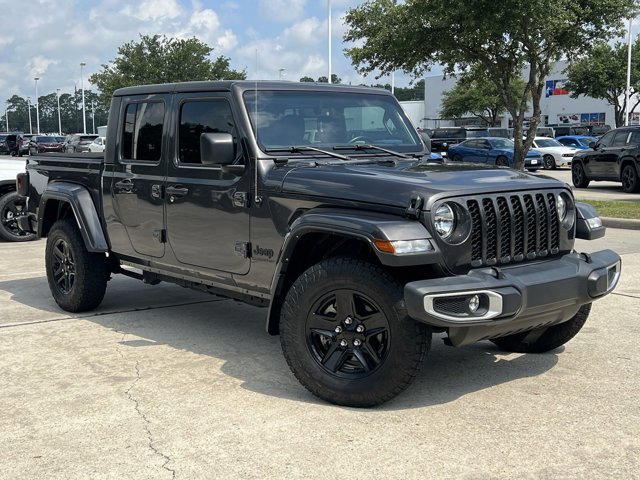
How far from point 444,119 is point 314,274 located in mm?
68110

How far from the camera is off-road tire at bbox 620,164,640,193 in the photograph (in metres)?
18.8

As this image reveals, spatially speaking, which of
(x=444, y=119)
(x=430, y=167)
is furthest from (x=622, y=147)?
(x=444, y=119)

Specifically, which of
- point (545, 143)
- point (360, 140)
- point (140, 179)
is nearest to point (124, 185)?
point (140, 179)

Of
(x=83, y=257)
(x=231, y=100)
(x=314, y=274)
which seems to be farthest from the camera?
(x=83, y=257)

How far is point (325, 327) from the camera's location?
435 centimetres

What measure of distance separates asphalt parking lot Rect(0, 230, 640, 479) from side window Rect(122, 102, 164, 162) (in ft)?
4.59

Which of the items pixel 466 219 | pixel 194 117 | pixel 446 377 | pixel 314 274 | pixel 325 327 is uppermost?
pixel 194 117

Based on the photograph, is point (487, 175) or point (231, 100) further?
point (231, 100)

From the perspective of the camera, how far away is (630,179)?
19.0 metres

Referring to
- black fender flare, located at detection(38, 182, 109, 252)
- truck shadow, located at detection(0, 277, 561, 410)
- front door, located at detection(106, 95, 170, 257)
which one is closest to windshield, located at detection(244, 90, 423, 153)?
front door, located at detection(106, 95, 170, 257)

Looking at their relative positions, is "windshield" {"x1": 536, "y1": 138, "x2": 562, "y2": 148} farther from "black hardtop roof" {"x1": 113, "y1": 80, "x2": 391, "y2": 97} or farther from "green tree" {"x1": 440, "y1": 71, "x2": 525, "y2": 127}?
"black hardtop roof" {"x1": 113, "y1": 80, "x2": 391, "y2": 97}

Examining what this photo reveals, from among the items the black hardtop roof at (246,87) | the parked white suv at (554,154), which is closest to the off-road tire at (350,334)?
the black hardtop roof at (246,87)

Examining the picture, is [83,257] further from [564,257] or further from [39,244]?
[39,244]

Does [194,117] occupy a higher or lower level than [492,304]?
higher
